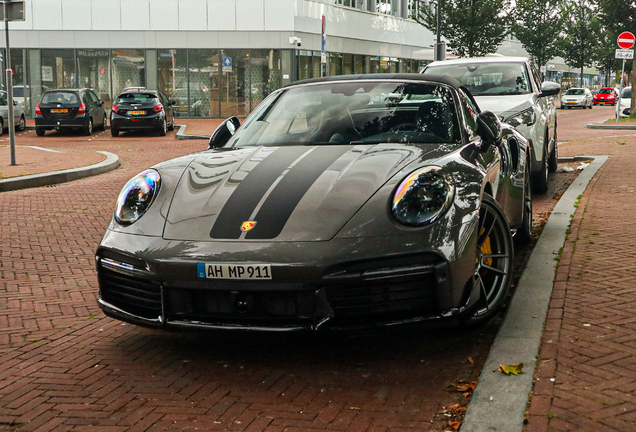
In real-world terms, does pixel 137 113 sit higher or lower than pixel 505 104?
lower

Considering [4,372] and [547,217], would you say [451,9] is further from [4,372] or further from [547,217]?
[4,372]

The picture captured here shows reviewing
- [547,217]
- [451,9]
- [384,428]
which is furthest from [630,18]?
[384,428]

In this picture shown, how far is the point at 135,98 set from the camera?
24.7 meters

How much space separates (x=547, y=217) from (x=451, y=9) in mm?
34439

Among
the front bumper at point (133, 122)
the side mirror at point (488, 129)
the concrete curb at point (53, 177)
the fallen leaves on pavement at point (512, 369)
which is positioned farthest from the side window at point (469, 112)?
the front bumper at point (133, 122)

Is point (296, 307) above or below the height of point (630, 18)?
below

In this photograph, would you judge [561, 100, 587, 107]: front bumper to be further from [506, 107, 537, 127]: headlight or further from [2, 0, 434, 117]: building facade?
[506, 107, 537, 127]: headlight

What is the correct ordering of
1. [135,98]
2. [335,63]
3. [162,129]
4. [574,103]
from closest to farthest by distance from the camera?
1. [135,98]
2. [162,129]
3. [335,63]
4. [574,103]

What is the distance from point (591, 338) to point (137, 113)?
72.0 feet

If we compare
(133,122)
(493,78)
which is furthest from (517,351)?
(133,122)

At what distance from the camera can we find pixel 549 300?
15.4 ft

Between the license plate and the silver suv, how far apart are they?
621cm

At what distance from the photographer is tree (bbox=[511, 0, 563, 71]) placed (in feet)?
174

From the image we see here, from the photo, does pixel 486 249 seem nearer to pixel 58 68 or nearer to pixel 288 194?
pixel 288 194
